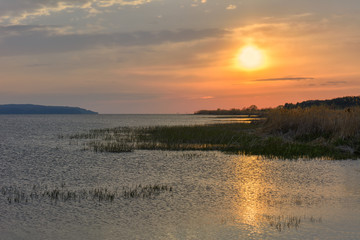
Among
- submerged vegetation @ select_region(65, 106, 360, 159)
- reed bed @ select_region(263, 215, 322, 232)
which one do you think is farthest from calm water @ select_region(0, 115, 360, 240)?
submerged vegetation @ select_region(65, 106, 360, 159)

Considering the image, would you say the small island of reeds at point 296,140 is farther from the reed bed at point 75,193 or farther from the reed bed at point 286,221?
the reed bed at point 286,221

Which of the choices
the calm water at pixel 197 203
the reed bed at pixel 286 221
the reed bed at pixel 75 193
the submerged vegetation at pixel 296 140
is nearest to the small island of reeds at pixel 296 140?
the submerged vegetation at pixel 296 140

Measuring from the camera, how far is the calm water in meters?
9.07

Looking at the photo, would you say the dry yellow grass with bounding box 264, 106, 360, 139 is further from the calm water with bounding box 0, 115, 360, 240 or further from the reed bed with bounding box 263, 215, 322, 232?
the reed bed with bounding box 263, 215, 322, 232

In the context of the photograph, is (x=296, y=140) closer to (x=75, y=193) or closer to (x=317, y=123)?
(x=317, y=123)

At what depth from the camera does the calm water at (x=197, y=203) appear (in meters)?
9.07

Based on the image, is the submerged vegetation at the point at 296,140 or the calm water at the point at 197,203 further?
the submerged vegetation at the point at 296,140

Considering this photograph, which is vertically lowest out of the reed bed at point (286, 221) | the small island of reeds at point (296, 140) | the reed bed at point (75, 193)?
the reed bed at point (75, 193)

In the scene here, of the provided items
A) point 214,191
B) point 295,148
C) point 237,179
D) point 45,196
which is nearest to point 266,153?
point 295,148

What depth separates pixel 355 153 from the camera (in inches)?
958

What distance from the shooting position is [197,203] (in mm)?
11961

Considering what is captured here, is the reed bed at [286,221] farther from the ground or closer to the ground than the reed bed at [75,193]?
farther from the ground

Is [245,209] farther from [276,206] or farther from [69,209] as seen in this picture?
[69,209]

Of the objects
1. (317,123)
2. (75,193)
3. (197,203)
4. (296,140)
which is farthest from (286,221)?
(317,123)
